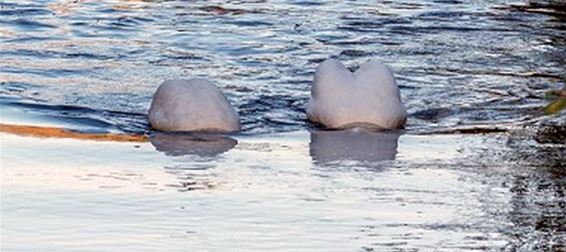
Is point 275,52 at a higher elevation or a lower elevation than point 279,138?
higher

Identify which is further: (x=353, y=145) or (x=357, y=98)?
(x=357, y=98)

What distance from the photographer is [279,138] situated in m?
12.6

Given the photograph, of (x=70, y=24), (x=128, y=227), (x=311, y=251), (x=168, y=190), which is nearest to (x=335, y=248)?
(x=311, y=251)

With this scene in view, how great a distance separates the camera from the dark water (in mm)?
14398

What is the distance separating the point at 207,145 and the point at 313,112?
4.90 ft

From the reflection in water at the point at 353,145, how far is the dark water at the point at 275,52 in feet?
2.18

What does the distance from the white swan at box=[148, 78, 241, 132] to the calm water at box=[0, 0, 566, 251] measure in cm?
20

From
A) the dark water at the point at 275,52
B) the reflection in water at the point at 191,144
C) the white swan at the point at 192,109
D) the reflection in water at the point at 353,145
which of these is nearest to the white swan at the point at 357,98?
the reflection in water at the point at 353,145

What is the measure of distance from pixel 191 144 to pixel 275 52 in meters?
5.45

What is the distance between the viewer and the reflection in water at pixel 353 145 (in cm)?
1139

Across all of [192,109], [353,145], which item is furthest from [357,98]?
[192,109]

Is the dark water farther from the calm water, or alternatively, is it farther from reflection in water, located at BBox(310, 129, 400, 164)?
reflection in water, located at BBox(310, 129, 400, 164)

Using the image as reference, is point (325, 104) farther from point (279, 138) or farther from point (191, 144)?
point (191, 144)

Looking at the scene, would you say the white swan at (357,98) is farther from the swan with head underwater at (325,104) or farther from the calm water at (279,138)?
the calm water at (279,138)
